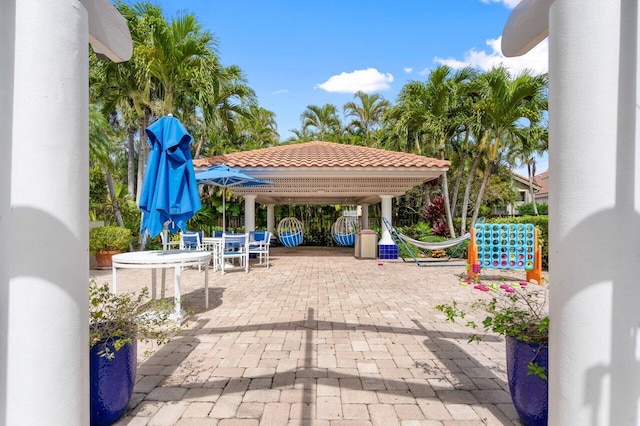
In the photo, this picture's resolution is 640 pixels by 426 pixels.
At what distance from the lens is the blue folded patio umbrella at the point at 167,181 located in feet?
13.9

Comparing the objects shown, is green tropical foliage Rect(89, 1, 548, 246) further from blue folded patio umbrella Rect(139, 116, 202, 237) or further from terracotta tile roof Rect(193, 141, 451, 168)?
blue folded patio umbrella Rect(139, 116, 202, 237)

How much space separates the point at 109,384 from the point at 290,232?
41.5ft

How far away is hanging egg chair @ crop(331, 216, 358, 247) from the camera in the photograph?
14.6 metres

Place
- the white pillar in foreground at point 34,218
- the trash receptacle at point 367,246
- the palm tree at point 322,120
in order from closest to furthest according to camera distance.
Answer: the white pillar in foreground at point 34,218
the trash receptacle at point 367,246
the palm tree at point 322,120

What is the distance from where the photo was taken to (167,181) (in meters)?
4.34

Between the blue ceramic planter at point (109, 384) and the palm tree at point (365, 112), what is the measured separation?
22.1m

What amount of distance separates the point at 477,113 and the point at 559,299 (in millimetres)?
12954

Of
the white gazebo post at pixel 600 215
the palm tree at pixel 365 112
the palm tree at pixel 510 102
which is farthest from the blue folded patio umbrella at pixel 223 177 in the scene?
the palm tree at pixel 365 112

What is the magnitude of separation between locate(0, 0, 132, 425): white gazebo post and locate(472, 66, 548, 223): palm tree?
1333cm

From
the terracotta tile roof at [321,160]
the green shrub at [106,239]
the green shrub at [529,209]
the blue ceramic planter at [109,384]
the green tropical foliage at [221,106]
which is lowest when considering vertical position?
Answer: the blue ceramic planter at [109,384]

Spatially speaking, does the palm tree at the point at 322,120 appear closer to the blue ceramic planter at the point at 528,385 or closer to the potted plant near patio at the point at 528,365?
the potted plant near patio at the point at 528,365

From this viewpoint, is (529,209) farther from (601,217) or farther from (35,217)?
(35,217)

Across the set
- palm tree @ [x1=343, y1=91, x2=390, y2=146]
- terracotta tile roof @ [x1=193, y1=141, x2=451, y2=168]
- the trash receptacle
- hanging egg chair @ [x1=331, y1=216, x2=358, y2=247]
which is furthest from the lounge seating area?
Answer: palm tree @ [x1=343, y1=91, x2=390, y2=146]

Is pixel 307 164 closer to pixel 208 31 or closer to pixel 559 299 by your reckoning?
pixel 208 31
